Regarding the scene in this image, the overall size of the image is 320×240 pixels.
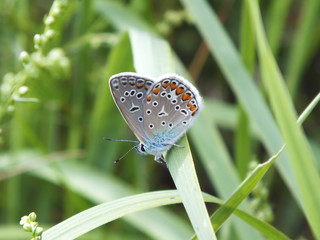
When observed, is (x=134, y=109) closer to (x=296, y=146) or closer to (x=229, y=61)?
(x=229, y=61)

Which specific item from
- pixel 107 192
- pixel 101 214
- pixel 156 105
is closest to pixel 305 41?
pixel 156 105

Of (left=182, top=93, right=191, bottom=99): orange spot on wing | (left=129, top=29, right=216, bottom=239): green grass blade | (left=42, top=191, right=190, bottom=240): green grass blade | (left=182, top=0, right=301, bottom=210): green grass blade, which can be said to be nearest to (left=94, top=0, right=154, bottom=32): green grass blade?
(left=129, top=29, right=216, bottom=239): green grass blade

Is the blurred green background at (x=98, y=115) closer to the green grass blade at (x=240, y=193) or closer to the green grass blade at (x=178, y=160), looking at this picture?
the green grass blade at (x=178, y=160)

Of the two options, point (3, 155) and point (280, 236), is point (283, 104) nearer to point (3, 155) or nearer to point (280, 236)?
point (280, 236)

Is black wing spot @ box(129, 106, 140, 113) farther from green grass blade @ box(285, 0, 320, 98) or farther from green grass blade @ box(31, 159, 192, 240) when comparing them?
green grass blade @ box(285, 0, 320, 98)

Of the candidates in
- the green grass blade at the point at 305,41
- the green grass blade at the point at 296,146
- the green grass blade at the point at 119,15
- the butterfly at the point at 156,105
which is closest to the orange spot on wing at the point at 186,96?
the butterfly at the point at 156,105

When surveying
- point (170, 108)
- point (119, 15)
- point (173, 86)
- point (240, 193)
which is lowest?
point (240, 193)
